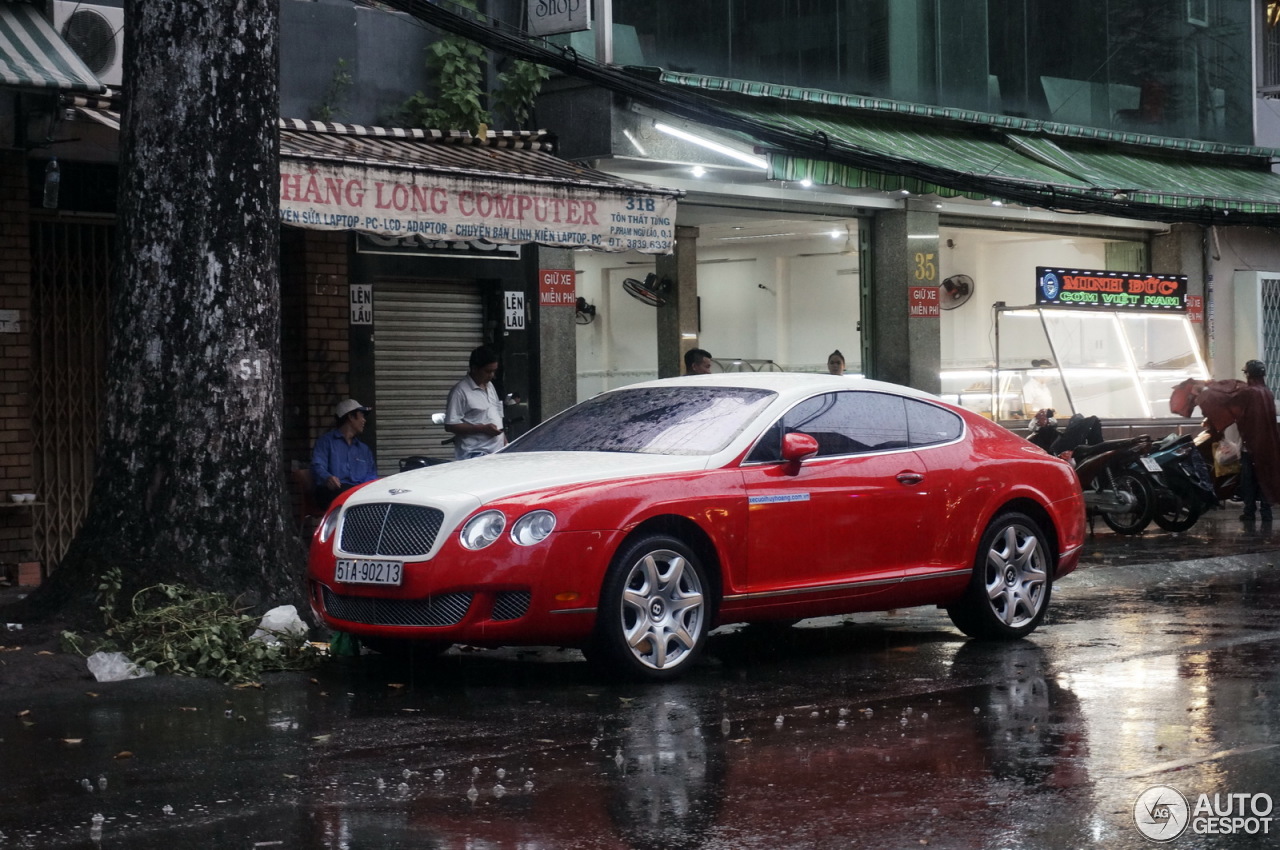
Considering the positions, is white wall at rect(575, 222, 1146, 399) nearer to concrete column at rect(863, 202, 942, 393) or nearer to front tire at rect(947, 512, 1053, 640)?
concrete column at rect(863, 202, 942, 393)

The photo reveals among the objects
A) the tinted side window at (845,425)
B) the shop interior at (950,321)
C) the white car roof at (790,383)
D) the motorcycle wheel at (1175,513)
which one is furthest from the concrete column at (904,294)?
the tinted side window at (845,425)

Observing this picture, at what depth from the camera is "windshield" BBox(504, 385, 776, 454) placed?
28.8 feet

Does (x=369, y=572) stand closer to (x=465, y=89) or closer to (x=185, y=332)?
(x=185, y=332)

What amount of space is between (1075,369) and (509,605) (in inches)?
568

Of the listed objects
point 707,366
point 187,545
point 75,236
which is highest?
point 75,236

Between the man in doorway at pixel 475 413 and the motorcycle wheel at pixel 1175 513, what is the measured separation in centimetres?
730

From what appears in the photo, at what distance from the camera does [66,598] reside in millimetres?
9016

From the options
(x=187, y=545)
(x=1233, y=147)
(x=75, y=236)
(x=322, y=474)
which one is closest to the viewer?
(x=187, y=545)

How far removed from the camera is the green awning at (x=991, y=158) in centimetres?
1661

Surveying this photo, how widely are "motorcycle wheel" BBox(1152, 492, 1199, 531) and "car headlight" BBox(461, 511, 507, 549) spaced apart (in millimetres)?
10629

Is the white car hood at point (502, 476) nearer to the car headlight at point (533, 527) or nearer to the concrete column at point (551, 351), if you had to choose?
the car headlight at point (533, 527)

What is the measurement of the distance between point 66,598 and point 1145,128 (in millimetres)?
17969

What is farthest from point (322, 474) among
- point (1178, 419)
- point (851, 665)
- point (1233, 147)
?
point (1233, 147)

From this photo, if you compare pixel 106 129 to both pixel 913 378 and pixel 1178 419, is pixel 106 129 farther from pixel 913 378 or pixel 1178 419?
pixel 1178 419
